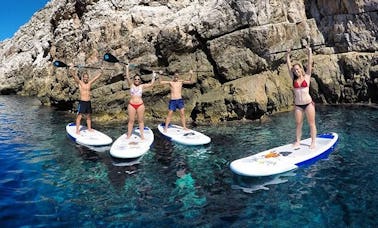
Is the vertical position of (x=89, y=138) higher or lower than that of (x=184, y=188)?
higher

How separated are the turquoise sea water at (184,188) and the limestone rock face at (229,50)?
5.96 meters

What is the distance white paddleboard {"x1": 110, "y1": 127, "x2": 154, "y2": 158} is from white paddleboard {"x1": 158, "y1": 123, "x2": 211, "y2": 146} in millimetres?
921

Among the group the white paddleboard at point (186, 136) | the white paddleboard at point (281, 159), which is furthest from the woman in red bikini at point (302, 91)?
the white paddleboard at point (186, 136)

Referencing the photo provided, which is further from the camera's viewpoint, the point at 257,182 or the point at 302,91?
the point at 302,91

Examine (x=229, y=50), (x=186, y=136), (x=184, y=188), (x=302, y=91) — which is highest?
(x=229, y=50)

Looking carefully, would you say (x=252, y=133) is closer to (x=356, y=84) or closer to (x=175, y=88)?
(x=175, y=88)

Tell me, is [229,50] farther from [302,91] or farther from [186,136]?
[302,91]

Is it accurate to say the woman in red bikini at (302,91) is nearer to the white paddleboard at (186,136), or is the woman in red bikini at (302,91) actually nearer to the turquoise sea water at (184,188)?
the turquoise sea water at (184,188)

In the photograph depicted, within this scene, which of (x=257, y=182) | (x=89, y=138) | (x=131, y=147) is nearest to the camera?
(x=257, y=182)

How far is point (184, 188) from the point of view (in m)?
7.82

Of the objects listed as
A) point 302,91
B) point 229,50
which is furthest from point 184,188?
point 229,50

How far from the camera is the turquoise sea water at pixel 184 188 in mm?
6285

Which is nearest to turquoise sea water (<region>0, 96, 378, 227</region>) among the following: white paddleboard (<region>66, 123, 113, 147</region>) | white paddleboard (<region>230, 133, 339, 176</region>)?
white paddleboard (<region>230, 133, 339, 176</region>)

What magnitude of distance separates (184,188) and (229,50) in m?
12.8
